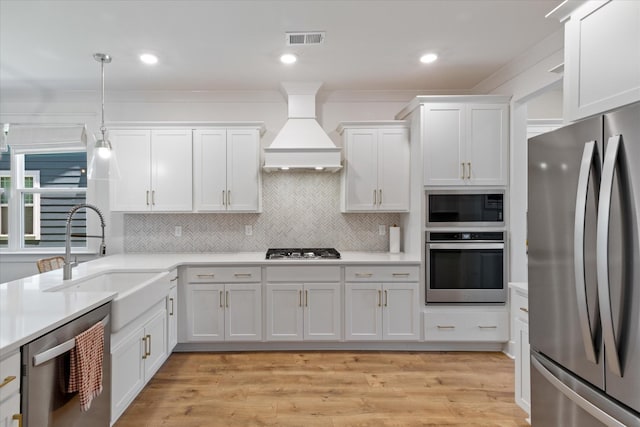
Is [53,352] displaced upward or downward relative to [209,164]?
downward

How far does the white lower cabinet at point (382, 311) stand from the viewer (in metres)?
3.52

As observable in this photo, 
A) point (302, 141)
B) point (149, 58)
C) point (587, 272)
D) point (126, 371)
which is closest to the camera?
point (587, 272)

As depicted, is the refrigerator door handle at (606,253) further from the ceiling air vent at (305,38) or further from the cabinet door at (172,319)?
the cabinet door at (172,319)

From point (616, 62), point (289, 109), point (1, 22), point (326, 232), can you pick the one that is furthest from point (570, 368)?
point (1, 22)

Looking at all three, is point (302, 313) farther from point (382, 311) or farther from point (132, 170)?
point (132, 170)

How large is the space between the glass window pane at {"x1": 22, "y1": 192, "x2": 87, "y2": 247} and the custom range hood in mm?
2349

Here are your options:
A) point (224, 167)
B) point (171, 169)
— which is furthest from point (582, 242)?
point (171, 169)

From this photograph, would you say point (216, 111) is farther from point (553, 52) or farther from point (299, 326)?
point (553, 52)

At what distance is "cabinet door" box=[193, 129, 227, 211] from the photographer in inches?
150

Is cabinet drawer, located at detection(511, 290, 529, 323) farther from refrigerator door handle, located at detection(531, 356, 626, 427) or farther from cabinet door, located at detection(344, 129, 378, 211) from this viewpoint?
cabinet door, located at detection(344, 129, 378, 211)

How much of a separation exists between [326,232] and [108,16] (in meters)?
2.78

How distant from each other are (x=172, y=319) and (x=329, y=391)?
1548 millimetres

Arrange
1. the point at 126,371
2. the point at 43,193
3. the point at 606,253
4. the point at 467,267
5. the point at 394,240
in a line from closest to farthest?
the point at 606,253 → the point at 126,371 → the point at 467,267 → the point at 394,240 → the point at 43,193

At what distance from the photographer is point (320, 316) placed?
353 centimetres
